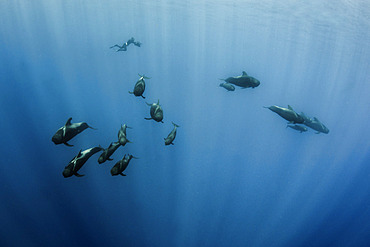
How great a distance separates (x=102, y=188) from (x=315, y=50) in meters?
27.4

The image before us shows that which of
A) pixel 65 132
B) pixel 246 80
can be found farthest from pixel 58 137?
pixel 246 80

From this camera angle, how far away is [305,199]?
17.4m

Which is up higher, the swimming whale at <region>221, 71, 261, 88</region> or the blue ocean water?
the swimming whale at <region>221, 71, 261, 88</region>

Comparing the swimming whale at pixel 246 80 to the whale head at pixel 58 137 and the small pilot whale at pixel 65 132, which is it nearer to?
the small pilot whale at pixel 65 132

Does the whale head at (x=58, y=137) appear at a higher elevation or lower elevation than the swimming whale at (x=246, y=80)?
lower

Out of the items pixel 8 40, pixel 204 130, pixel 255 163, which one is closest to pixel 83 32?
pixel 8 40

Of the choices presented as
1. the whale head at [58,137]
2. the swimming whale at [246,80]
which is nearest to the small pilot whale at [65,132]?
the whale head at [58,137]

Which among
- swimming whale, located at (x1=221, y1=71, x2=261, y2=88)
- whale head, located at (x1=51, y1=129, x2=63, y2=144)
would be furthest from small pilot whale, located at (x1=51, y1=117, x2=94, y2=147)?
swimming whale, located at (x1=221, y1=71, x2=261, y2=88)

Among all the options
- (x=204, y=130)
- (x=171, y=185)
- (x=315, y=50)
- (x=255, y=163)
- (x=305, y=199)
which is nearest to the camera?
(x=171, y=185)

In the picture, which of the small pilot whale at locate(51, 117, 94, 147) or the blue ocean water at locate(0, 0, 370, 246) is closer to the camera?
the small pilot whale at locate(51, 117, 94, 147)

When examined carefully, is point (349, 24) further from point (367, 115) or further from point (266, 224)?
point (367, 115)

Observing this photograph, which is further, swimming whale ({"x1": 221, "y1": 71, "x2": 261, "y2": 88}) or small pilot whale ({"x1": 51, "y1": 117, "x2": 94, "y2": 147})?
swimming whale ({"x1": 221, "y1": 71, "x2": 261, "y2": 88})

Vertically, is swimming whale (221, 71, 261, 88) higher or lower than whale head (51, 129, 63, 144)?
higher

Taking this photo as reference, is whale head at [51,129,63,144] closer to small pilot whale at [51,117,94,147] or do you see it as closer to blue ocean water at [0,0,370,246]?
small pilot whale at [51,117,94,147]
